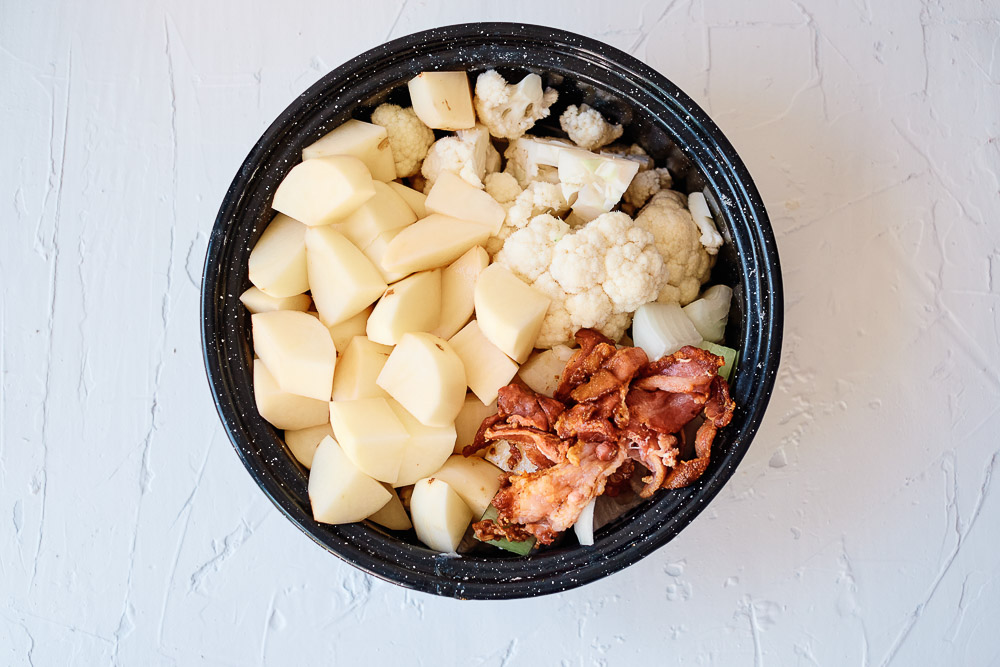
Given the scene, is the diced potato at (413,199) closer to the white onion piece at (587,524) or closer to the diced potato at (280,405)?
the diced potato at (280,405)

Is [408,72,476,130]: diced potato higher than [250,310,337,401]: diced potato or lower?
higher

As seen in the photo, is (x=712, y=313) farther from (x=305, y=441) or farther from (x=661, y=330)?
(x=305, y=441)

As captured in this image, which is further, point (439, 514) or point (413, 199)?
point (413, 199)

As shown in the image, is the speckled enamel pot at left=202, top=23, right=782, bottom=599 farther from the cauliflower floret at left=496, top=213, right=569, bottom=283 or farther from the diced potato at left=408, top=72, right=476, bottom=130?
the cauliflower floret at left=496, top=213, right=569, bottom=283

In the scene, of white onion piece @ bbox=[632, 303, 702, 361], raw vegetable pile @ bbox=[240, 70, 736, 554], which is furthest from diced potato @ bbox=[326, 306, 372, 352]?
white onion piece @ bbox=[632, 303, 702, 361]

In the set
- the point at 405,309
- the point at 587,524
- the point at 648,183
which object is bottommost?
the point at 587,524

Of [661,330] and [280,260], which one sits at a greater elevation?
[280,260]

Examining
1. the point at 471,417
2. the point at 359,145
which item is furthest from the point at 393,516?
the point at 359,145
